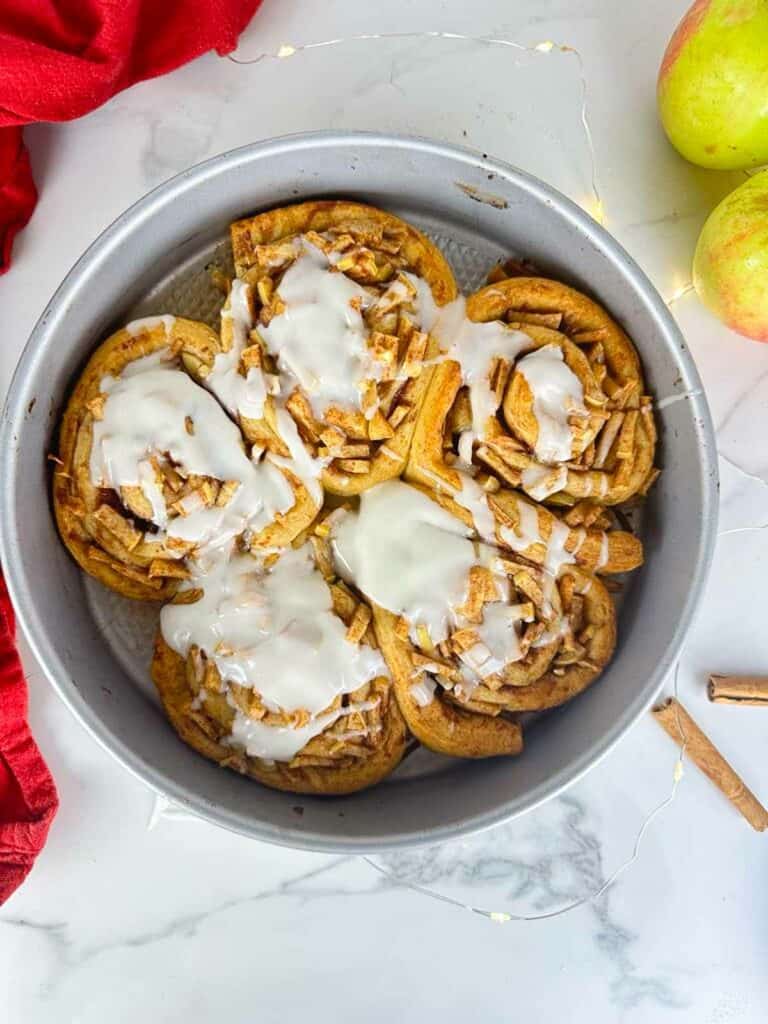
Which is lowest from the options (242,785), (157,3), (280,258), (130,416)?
(242,785)

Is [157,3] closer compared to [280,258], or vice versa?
[280,258]

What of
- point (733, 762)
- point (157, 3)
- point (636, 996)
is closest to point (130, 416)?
point (157, 3)

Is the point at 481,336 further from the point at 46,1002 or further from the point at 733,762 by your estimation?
the point at 46,1002

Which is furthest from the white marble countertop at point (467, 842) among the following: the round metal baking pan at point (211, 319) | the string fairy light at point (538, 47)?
the round metal baking pan at point (211, 319)

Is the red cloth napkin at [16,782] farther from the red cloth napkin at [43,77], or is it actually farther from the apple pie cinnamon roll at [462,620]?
the apple pie cinnamon roll at [462,620]

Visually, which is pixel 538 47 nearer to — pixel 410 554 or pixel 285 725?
pixel 410 554

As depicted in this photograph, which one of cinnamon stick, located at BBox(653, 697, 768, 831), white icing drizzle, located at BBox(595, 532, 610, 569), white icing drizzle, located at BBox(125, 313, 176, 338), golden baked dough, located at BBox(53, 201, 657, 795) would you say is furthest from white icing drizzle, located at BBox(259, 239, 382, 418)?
cinnamon stick, located at BBox(653, 697, 768, 831)
